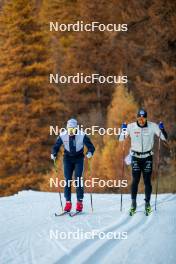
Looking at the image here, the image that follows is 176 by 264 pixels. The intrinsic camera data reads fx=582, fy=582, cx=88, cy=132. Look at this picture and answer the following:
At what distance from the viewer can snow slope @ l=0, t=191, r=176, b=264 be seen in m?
7.47

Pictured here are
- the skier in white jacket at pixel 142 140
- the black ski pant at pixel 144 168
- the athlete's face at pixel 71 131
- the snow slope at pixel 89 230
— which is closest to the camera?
the snow slope at pixel 89 230

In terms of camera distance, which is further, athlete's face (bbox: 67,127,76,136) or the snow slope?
athlete's face (bbox: 67,127,76,136)

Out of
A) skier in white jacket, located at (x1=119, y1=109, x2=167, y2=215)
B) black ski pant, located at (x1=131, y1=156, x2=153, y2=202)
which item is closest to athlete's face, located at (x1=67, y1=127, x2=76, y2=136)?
skier in white jacket, located at (x1=119, y1=109, x2=167, y2=215)

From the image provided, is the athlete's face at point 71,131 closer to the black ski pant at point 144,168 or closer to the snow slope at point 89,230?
the black ski pant at point 144,168

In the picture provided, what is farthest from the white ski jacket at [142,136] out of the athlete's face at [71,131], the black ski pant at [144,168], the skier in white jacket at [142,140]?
the athlete's face at [71,131]

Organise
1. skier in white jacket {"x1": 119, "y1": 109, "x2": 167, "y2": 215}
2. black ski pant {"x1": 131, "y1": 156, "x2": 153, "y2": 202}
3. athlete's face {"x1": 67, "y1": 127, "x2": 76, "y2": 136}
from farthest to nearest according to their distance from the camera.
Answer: athlete's face {"x1": 67, "y1": 127, "x2": 76, "y2": 136} → black ski pant {"x1": 131, "y1": 156, "x2": 153, "y2": 202} → skier in white jacket {"x1": 119, "y1": 109, "x2": 167, "y2": 215}

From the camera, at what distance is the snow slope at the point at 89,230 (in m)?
7.47

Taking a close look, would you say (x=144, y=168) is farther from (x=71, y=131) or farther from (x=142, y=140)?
(x=71, y=131)

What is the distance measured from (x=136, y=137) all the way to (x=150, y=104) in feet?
50.9

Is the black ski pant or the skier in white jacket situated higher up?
the skier in white jacket

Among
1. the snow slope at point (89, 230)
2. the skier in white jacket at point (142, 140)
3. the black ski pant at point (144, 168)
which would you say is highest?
the skier in white jacket at point (142, 140)

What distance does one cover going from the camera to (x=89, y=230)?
9.27 metres

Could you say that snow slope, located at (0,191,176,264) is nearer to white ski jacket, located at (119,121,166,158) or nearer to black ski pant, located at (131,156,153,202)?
black ski pant, located at (131,156,153,202)

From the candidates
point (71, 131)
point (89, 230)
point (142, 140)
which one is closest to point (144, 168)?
point (142, 140)
